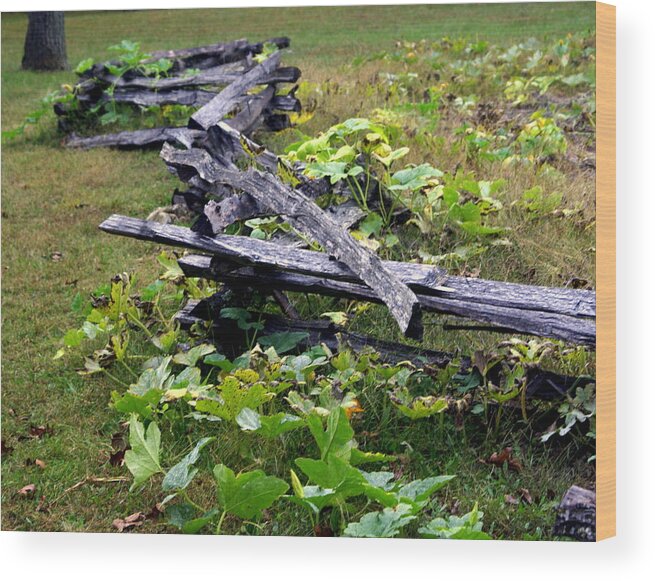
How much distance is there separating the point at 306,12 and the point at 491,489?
2.62 meters

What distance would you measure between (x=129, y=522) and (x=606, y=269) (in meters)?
2.16

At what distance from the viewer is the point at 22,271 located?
5.09 m

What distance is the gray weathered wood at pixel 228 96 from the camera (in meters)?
5.80

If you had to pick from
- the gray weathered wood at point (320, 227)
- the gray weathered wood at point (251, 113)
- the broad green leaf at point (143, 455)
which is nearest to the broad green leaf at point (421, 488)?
the gray weathered wood at point (320, 227)

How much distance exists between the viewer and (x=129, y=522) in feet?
10.8

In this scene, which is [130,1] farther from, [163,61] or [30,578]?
[163,61]

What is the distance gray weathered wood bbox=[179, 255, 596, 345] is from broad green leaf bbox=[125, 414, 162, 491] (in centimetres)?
85

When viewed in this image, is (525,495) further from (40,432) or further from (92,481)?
(40,432)

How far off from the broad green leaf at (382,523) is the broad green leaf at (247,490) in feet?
1.02

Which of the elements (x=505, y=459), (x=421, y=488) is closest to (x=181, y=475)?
(x=421, y=488)

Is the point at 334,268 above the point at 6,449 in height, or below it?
above

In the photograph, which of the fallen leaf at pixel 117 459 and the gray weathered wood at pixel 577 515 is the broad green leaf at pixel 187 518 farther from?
the gray weathered wood at pixel 577 515

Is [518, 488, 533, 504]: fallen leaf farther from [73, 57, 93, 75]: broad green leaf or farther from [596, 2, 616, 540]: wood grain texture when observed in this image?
[73, 57, 93, 75]: broad green leaf

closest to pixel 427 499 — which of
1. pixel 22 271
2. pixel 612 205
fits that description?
pixel 612 205
